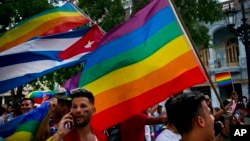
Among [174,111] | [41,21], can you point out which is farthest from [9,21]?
[174,111]

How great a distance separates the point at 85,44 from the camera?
6887 mm

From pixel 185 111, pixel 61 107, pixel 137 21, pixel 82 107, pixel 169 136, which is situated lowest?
pixel 169 136

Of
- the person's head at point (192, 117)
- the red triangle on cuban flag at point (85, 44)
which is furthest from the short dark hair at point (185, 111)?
the red triangle on cuban flag at point (85, 44)

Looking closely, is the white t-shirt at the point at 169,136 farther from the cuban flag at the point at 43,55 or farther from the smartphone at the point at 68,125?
the cuban flag at the point at 43,55

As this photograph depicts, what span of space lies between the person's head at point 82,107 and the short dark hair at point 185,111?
53.0 inches

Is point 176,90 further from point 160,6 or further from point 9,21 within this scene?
point 9,21

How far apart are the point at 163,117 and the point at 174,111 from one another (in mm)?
1852

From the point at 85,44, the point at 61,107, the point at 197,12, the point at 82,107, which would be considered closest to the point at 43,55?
the point at 85,44

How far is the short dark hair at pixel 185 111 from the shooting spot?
2.60m

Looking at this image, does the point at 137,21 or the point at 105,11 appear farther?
the point at 105,11

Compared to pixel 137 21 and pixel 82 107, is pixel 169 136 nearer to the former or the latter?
pixel 82 107

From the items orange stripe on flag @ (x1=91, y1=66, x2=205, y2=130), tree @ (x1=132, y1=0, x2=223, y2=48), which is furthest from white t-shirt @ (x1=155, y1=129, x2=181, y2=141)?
tree @ (x1=132, y1=0, x2=223, y2=48)

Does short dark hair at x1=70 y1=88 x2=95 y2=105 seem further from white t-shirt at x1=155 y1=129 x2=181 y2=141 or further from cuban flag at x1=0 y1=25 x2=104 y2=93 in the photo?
cuban flag at x1=0 y1=25 x2=104 y2=93

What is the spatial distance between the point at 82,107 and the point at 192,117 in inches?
59.0
